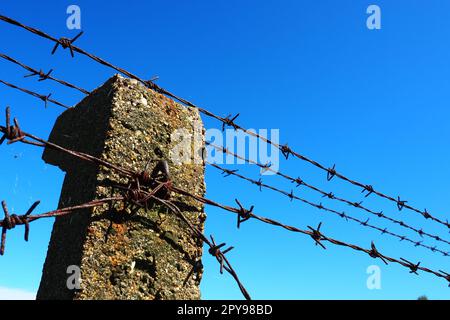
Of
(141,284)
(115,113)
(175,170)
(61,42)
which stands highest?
(61,42)

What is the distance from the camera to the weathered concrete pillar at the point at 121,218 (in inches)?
73.0

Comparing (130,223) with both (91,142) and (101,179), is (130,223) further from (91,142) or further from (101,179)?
(91,142)

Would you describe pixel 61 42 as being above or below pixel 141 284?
above

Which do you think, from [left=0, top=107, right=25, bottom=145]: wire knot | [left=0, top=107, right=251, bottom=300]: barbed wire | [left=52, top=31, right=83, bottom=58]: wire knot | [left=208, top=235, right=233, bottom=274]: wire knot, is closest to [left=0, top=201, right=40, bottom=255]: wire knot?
[left=0, top=107, right=251, bottom=300]: barbed wire

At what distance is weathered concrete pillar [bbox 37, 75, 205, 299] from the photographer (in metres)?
1.86

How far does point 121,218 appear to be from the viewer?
1.94m

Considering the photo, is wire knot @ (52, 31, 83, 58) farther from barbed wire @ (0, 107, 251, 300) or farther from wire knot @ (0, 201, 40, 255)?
wire knot @ (0, 201, 40, 255)

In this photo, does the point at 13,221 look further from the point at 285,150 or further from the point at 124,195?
the point at 285,150

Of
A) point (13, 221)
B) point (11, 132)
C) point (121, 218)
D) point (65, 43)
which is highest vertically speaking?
point (65, 43)

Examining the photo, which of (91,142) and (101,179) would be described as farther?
(91,142)

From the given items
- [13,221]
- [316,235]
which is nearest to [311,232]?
[316,235]
